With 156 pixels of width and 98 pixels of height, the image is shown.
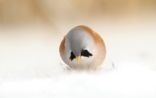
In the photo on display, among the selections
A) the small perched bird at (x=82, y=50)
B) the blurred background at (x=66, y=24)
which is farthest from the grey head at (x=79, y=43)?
the blurred background at (x=66, y=24)

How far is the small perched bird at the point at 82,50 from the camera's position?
1.16m

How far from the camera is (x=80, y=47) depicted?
116 centimetres

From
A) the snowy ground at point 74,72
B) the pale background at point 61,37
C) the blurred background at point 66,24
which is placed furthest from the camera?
the blurred background at point 66,24

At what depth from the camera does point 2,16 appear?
1.66 metres

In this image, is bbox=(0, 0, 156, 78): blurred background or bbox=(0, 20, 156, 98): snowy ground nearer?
bbox=(0, 20, 156, 98): snowy ground

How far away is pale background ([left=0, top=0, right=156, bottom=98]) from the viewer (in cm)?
115

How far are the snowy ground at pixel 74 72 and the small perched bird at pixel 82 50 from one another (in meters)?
0.03

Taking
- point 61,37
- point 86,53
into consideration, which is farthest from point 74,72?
point 61,37

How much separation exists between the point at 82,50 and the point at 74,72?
5 centimetres

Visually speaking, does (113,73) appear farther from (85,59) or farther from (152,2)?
(152,2)

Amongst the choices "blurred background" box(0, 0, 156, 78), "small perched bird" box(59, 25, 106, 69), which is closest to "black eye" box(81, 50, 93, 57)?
"small perched bird" box(59, 25, 106, 69)

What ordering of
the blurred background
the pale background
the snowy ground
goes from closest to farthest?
the snowy ground
the pale background
the blurred background

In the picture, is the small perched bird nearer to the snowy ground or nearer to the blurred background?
the snowy ground

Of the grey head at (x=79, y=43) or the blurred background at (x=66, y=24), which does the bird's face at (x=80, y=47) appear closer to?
the grey head at (x=79, y=43)
